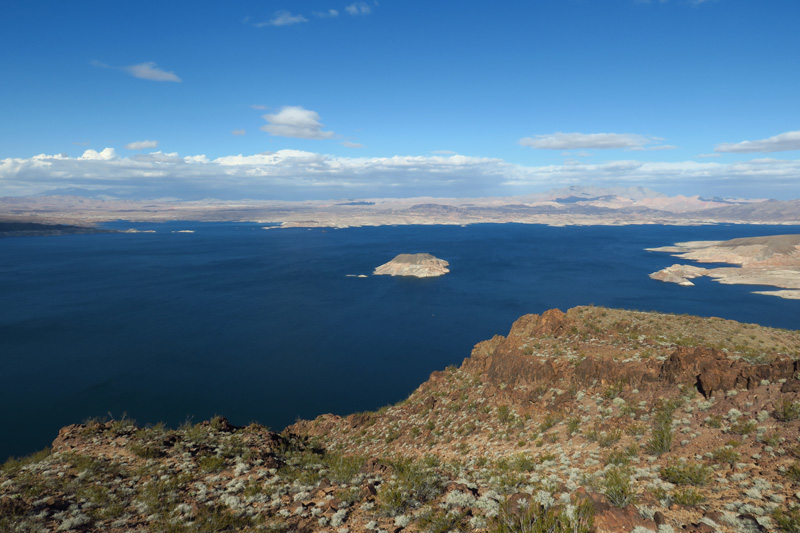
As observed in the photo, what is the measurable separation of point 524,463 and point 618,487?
148 inches

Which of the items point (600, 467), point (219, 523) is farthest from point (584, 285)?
point (219, 523)

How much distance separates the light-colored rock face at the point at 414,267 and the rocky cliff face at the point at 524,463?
346 ft

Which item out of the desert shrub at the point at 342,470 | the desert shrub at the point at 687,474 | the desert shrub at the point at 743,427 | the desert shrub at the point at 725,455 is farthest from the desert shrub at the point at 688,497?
the desert shrub at the point at 342,470

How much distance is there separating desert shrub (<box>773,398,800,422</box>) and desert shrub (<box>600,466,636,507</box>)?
479cm

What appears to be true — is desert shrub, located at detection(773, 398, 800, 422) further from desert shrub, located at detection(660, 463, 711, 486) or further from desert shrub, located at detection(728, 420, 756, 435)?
desert shrub, located at detection(660, 463, 711, 486)

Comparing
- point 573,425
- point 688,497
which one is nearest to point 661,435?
point 573,425

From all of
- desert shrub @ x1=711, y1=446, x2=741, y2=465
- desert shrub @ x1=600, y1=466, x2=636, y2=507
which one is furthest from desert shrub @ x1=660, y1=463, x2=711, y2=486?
desert shrub @ x1=600, y1=466, x2=636, y2=507

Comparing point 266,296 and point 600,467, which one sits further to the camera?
point 266,296

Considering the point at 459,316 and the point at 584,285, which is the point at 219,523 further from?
the point at 584,285

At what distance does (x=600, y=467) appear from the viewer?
38.3ft

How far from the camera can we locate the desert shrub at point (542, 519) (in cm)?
797

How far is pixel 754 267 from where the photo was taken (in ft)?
414

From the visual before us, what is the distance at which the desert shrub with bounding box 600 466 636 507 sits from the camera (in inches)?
358

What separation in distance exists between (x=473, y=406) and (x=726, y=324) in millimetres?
16150
